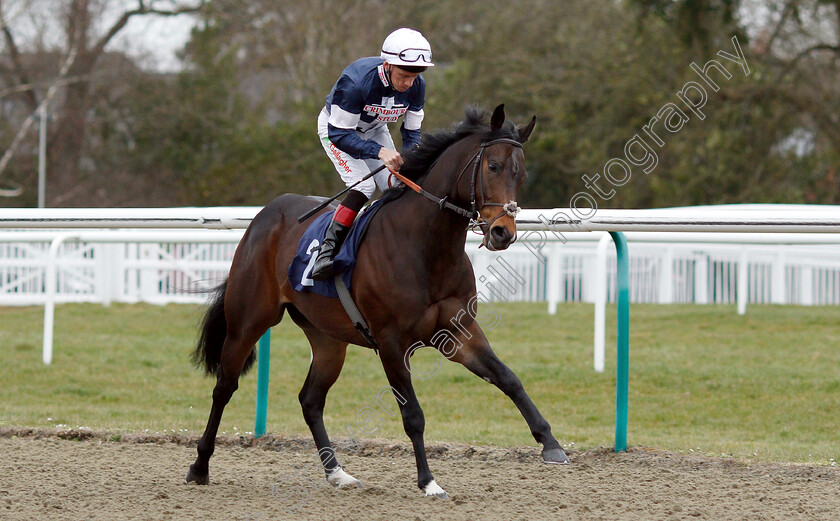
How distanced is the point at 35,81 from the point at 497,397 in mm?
20175

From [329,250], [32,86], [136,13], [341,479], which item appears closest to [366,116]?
[329,250]

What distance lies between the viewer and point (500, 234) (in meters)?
3.61

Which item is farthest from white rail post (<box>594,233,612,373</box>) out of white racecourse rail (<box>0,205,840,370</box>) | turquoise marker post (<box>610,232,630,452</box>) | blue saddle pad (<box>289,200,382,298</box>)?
blue saddle pad (<box>289,200,382,298</box>)

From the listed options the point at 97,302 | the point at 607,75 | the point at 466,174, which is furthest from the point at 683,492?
the point at 607,75

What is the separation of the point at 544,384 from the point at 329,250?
390 centimetres

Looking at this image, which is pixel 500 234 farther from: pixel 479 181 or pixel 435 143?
pixel 435 143

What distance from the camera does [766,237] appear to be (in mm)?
6008

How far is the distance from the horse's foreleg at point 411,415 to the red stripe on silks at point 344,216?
654 mm

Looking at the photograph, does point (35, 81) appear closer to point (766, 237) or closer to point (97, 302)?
point (97, 302)

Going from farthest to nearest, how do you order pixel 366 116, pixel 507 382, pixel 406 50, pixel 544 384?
pixel 544 384 < pixel 366 116 < pixel 406 50 < pixel 507 382

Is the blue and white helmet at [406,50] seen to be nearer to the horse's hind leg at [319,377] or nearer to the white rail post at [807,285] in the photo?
the horse's hind leg at [319,377]

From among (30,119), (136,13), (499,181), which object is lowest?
(499,181)

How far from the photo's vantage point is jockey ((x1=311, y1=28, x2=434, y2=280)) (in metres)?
4.14

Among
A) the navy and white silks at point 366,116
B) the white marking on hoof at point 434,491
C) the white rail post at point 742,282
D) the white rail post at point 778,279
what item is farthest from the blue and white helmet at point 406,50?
the white rail post at point 778,279
